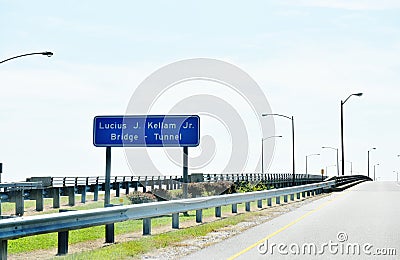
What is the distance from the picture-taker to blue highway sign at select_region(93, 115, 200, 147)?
19.1 meters

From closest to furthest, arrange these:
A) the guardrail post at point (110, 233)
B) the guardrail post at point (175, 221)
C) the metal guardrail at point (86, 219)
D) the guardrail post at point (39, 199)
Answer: the metal guardrail at point (86, 219)
the guardrail post at point (110, 233)
the guardrail post at point (175, 221)
the guardrail post at point (39, 199)

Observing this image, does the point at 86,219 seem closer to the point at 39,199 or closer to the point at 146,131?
the point at 146,131

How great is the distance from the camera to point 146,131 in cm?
2023

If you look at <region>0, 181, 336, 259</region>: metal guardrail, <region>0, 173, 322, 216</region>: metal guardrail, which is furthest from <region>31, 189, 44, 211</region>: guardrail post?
<region>0, 181, 336, 259</region>: metal guardrail

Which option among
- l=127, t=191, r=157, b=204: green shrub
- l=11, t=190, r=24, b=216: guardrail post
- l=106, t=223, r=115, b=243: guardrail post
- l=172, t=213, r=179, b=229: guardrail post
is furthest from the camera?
l=127, t=191, r=157, b=204: green shrub

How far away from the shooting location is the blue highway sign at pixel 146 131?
19094 millimetres

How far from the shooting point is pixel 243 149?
144ft

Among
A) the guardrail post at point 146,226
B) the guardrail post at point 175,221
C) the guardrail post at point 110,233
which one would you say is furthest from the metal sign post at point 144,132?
the guardrail post at point 110,233

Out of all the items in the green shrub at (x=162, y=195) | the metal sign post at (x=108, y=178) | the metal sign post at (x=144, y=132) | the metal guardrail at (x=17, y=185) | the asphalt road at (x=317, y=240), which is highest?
the metal sign post at (x=144, y=132)

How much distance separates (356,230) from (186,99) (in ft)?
54.0

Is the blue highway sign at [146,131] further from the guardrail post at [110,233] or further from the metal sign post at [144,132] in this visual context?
the guardrail post at [110,233]

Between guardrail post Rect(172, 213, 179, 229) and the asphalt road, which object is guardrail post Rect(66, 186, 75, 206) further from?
guardrail post Rect(172, 213, 179, 229)

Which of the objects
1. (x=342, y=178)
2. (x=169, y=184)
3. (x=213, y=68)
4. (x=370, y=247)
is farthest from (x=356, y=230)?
(x=169, y=184)

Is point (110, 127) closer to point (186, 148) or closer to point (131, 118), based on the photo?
point (131, 118)
